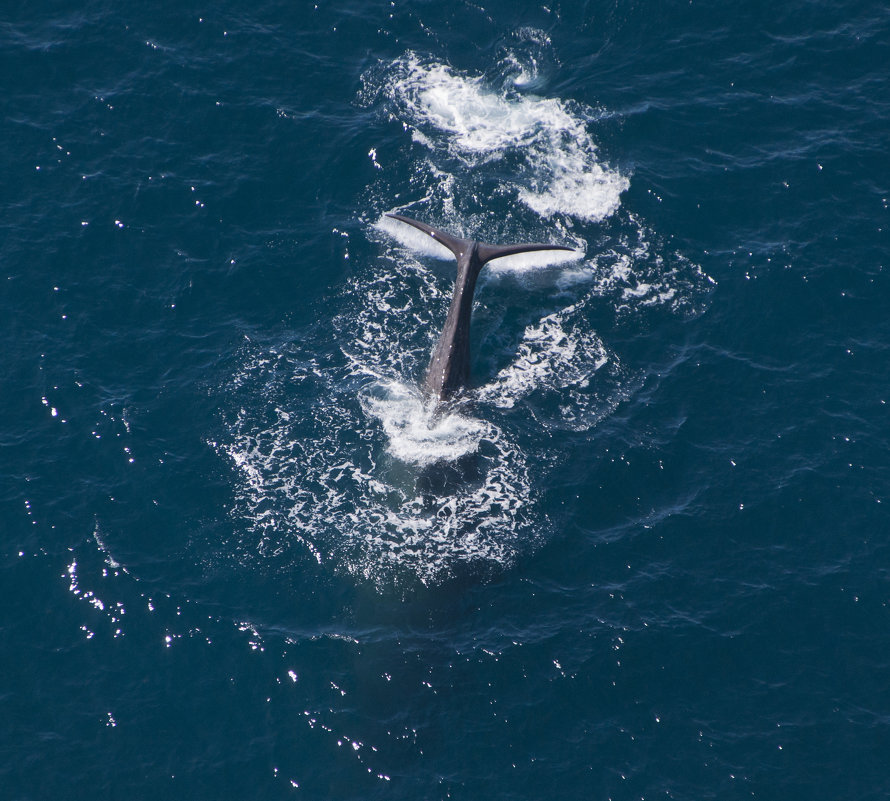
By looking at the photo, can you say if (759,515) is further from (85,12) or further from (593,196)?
(85,12)

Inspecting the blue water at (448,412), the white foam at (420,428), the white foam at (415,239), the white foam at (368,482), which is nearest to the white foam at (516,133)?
the blue water at (448,412)

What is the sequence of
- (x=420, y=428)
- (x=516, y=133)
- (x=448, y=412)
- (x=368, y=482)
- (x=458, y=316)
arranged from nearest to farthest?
(x=368, y=482) → (x=420, y=428) → (x=448, y=412) → (x=458, y=316) → (x=516, y=133)

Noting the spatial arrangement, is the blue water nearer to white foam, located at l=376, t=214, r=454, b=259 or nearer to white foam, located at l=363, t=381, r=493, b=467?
white foam, located at l=363, t=381, r=493, b=467

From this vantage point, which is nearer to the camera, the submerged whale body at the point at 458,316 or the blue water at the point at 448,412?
the blue water at the point at 448,412

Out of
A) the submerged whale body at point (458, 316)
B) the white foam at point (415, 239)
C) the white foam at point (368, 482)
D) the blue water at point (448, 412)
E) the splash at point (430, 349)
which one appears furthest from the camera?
the white foam at point (415, 239)

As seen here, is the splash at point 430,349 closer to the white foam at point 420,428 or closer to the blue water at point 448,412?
the white foam at point 420,428

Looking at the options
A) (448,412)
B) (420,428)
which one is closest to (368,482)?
(420,428)

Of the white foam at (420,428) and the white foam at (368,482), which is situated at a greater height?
the white foam at (420,428)

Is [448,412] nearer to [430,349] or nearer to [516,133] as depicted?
[430,349]
